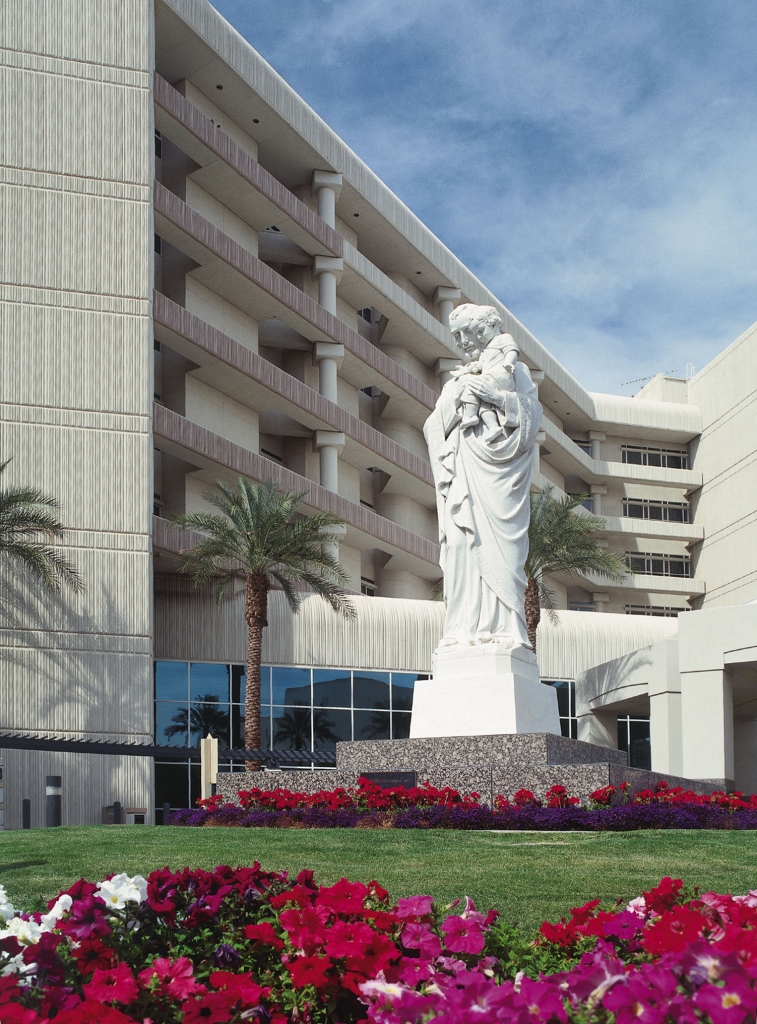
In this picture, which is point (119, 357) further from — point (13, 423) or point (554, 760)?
point (554, 760)

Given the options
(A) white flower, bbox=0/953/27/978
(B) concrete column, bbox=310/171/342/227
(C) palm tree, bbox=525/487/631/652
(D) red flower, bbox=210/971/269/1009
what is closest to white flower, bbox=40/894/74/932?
(A) white flower, bbox=0/953/27/978

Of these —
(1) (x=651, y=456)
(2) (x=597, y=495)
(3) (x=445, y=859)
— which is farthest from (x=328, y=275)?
(3) (x=445, y=859)

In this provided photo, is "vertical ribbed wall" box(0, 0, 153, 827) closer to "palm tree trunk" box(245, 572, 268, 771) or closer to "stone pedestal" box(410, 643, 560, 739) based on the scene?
"palm tree trunk" box(245, 572, 268, 771)

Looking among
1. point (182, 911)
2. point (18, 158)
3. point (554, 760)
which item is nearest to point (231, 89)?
point (18, 158)

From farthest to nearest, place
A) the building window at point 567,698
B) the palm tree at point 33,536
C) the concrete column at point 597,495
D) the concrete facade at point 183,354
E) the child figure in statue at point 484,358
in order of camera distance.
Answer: the concrete column at point 597,495
the building window at point 567,698
the concrete facade at point 183,354
the palm tree at point 33,536
the child figure in statue at point 484,358

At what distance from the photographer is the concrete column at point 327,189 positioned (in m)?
47.8

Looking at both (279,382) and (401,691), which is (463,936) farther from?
(279,382)

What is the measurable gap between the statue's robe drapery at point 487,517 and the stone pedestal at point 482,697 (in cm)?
30

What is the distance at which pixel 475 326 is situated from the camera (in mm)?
14781

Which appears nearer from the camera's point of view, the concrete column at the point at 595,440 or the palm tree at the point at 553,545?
the palm tree at the point at 553,545

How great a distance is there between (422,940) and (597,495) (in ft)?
215

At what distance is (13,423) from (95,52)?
1207 centimetres

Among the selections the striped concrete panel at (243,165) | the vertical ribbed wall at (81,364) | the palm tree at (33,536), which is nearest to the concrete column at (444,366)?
the striped concrete panel at (243,165)

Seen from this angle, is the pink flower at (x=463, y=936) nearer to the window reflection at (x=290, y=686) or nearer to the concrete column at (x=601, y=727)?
the window reflection at (x=290, y=686)
